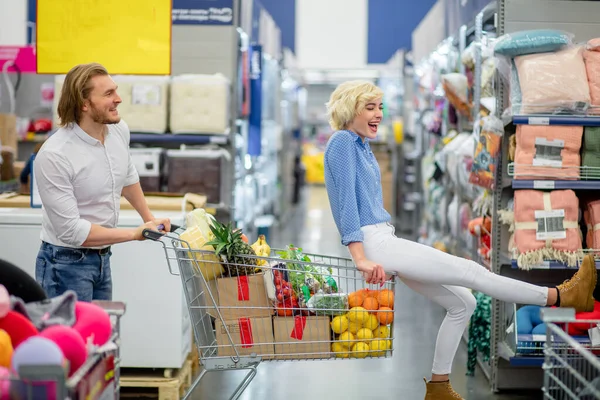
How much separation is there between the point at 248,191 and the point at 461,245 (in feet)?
11.2

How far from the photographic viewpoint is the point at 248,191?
9.90 m

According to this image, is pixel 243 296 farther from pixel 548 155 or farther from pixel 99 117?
pixel 548 155

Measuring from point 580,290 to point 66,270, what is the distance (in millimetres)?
2212

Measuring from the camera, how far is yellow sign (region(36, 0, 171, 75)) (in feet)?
16.3

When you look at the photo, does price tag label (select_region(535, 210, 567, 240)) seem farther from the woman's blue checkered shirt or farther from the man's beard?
the man's beard

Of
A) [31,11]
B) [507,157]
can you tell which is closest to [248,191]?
[507,157]

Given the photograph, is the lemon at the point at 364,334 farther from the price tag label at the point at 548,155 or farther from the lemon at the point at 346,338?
the price tag label at the point at 548,155

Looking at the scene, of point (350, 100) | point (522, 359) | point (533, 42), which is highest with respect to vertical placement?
point (533, 42)

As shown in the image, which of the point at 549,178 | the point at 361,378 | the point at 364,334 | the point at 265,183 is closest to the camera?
the point at 364,334

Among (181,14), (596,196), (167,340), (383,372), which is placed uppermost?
(181,14)

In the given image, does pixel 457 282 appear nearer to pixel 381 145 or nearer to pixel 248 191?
pixel 248 191

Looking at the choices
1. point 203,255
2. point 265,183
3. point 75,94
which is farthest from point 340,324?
point 265,183

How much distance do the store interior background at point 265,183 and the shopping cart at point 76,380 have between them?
2120 mm

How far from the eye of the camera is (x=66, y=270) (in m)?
3.49
